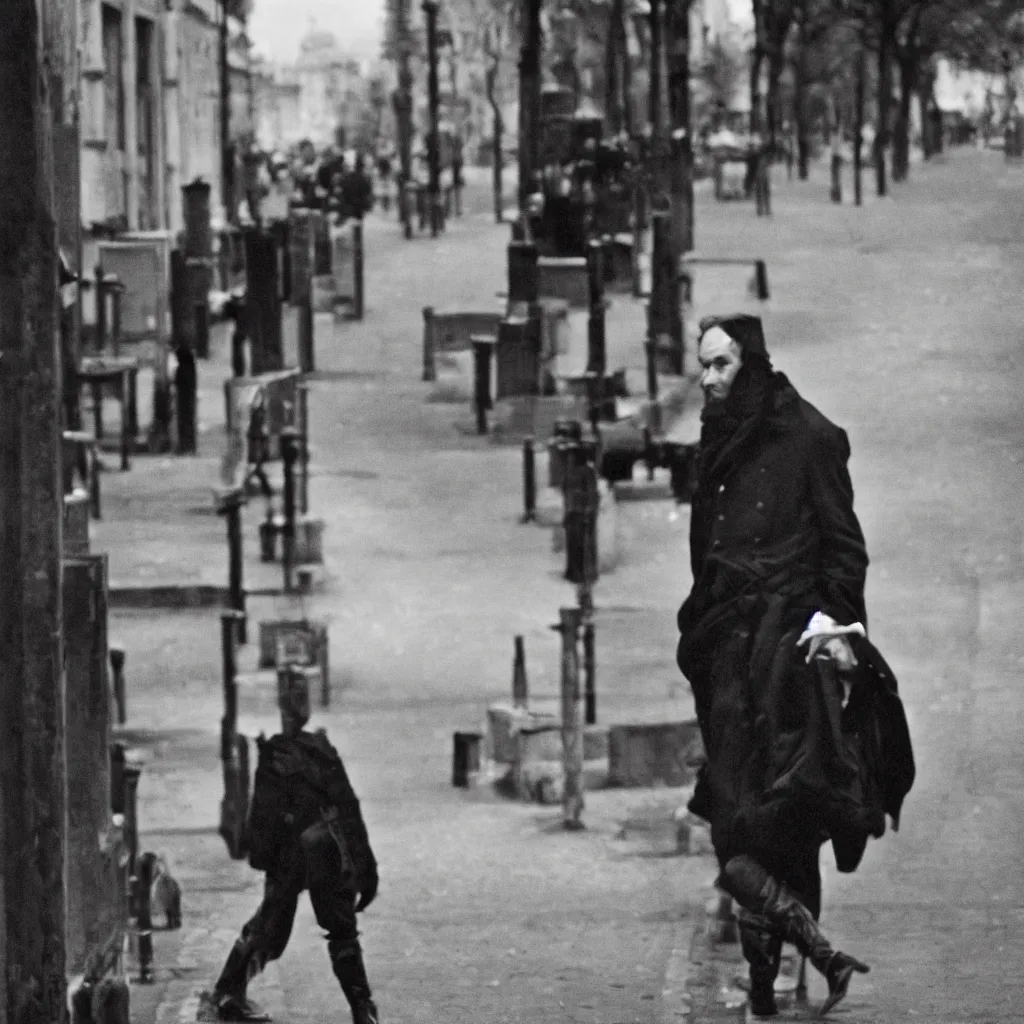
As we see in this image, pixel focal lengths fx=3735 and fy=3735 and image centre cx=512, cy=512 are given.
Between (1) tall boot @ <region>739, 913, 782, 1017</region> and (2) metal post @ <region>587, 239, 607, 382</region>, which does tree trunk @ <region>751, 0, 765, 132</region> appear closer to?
(2) metal post @ <region>587, 239, 607, 382</region>

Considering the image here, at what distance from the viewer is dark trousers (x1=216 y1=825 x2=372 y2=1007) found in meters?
12.2

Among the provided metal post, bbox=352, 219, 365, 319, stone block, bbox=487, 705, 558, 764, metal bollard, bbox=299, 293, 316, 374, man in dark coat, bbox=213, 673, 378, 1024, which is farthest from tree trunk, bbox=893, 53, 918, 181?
man in dark coat, bbox=213, 673, 378, 1024

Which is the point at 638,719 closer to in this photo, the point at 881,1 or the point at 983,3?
the point at 881,1

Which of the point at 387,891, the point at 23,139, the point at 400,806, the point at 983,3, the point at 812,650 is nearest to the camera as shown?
the point at 23,139

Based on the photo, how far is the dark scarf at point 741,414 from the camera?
11398mm

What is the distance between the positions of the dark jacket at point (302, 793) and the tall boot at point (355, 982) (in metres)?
0.28

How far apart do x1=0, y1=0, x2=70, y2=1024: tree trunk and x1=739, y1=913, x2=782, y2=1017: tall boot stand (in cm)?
246

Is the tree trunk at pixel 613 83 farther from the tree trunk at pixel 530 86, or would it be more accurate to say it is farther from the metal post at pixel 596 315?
the metal post at pixel 596 315

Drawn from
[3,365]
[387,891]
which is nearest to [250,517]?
[387,891]

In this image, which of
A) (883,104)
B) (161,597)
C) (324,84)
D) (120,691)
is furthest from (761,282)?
(324,84)

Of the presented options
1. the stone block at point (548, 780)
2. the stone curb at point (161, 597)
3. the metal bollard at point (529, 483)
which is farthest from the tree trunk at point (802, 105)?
the stone block at point (548, 780)

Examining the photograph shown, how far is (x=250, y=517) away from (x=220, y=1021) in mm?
17040

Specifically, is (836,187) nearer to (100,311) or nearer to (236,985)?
(100,311)

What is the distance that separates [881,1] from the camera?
186ft
